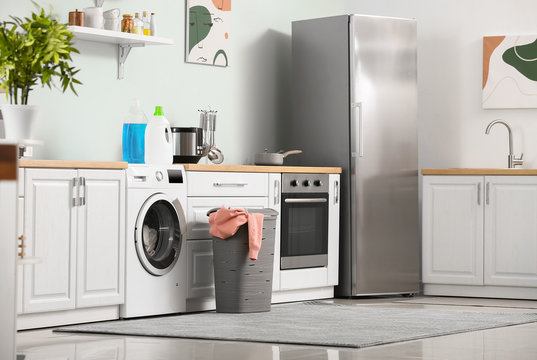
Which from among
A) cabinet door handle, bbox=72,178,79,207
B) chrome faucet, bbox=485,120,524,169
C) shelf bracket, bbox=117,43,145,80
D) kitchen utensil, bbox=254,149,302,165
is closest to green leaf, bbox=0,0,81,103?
cabinet door handle, bbox=72,178,79,207

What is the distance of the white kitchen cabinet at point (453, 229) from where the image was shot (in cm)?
649

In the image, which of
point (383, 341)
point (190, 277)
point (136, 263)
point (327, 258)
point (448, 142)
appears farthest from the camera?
point (448, 142)

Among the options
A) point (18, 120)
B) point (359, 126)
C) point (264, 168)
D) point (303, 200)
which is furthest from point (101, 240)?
point (359, 126)

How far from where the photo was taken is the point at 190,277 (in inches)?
211

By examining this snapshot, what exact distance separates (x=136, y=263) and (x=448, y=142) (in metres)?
2.92

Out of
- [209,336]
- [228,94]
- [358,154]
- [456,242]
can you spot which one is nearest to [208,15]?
[228,94]

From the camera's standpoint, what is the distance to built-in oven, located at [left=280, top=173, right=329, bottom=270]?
237 inches

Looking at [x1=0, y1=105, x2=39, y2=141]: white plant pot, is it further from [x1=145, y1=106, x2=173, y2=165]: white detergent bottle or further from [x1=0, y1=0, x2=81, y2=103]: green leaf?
[x1=145, y1=106, x2=173, y2=165]: white detergent bottle

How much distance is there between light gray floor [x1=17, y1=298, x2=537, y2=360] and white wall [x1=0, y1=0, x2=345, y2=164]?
4.10ft

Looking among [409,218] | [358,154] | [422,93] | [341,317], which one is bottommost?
[341,317]

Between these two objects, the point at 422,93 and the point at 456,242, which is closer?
the point at 456,242

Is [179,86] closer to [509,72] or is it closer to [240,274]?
[240,274]

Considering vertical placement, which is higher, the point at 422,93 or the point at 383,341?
the point at 422,93

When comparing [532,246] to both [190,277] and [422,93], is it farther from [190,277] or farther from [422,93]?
[190,277]
